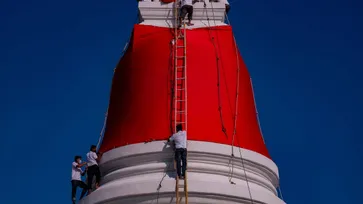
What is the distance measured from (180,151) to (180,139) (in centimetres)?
28

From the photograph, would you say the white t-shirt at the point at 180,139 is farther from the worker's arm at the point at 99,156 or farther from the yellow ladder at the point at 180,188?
the worker's arm at the point at 99,156

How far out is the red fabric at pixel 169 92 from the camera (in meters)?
15.2

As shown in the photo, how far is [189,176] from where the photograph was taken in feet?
46.8

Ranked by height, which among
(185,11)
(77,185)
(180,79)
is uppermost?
(185,11)

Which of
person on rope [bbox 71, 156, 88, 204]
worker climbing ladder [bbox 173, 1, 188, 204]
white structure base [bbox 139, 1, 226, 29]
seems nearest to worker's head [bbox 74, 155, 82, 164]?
person on rope [bbox 71, 156, 88, 204]

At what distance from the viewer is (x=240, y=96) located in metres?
16.4

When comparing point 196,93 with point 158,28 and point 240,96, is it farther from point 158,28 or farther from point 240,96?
point 158,28

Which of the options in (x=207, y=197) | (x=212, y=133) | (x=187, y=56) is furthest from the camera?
(x=187, y=56)

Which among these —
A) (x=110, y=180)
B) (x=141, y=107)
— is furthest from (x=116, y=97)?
(x=110, y=180)

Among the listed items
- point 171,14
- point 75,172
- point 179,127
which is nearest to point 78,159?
point 75,172

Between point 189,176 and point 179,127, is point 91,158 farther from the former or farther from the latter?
point 189,176

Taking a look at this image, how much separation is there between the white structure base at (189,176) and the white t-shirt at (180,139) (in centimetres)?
36

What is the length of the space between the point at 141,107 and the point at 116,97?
1403 mm

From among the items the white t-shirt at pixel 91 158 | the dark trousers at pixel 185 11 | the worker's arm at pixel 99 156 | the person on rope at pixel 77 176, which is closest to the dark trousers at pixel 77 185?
the person on rope at pixel 77 176
